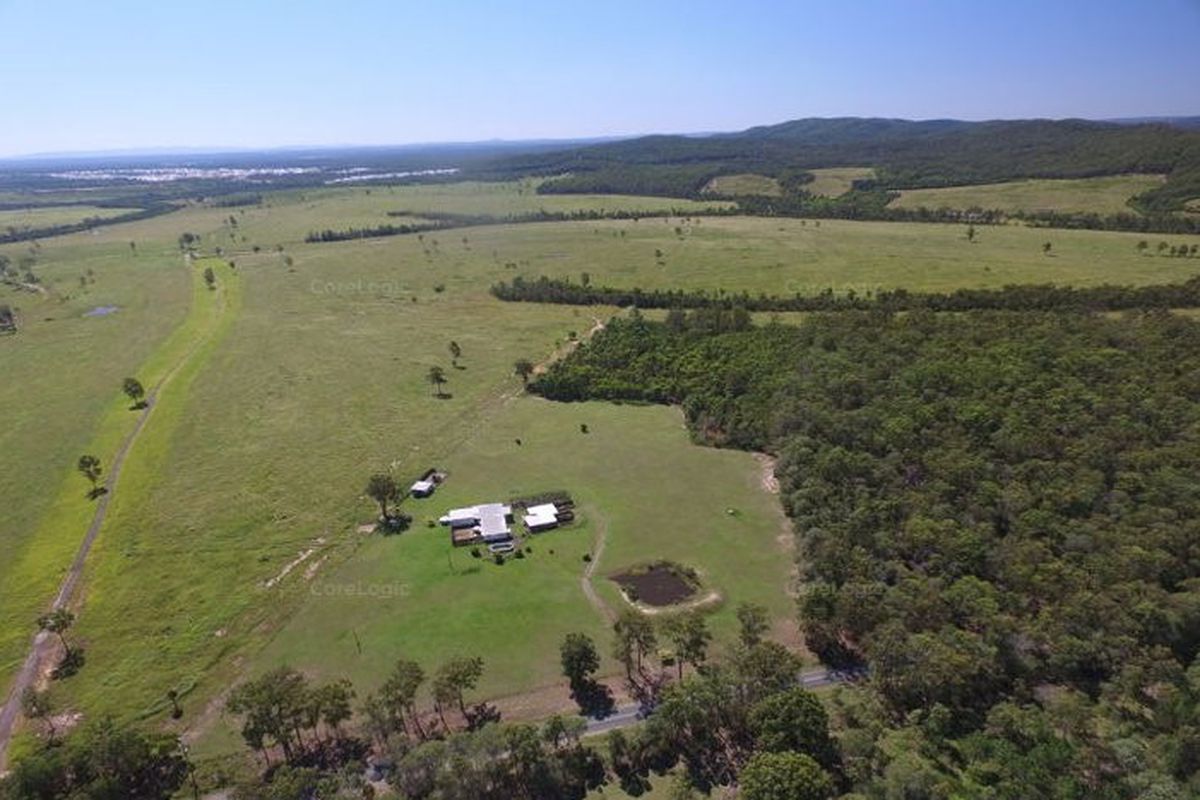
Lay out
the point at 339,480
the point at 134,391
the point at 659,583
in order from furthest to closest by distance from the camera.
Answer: the point at 134,391
the point at 339,480
the point at 659,583

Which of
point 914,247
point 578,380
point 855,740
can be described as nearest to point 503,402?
point 578,380

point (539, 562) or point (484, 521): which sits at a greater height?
point (484, 521)

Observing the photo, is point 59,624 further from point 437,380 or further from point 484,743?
point 437,380

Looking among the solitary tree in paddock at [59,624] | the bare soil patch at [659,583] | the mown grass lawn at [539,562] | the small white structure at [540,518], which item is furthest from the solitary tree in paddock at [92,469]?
the bare soil patch at [659,583]

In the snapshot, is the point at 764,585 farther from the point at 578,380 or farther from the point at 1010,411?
the point at 578,380

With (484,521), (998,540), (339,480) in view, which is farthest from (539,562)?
(998,540)

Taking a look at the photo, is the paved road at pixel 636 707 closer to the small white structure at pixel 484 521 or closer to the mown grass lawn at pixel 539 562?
the mown grass lawn at pixel 539 562

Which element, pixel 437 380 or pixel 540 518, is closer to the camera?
pixel 540 518
